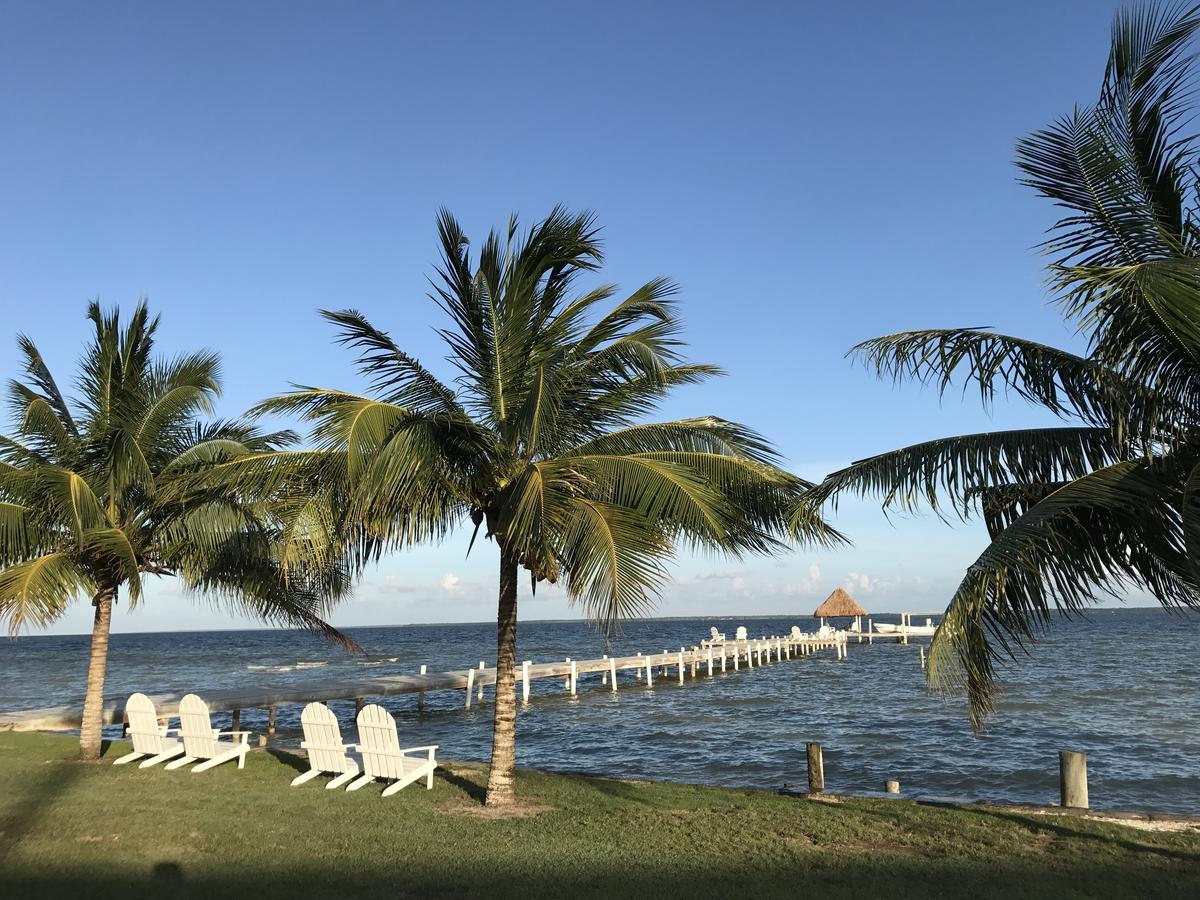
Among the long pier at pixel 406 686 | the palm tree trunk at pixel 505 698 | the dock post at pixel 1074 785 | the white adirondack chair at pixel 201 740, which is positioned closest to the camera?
the palm tree trunk at pixel 505 698

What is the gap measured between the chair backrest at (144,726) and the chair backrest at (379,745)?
14.0 ft

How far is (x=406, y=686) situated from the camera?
97.8 ft

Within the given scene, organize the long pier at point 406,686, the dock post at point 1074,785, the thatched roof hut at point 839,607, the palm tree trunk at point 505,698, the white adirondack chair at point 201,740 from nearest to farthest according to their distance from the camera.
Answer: the palm tree trunk at point 505,698
the dock post at point 1074,785
the white adirondack chair at point 201,740
the long pier at point 406,686
the thatched roof hut at point 839,607

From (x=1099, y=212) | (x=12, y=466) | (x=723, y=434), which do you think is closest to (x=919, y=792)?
(x=723, y=434)

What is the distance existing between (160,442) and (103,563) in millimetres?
1998

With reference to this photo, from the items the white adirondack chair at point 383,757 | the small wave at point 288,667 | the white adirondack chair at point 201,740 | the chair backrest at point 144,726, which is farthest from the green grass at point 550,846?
the small wave at point 288,667

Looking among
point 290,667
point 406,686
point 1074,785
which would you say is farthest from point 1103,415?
point 290,667

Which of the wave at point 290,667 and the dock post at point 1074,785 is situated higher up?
the dock post at point 1074,785

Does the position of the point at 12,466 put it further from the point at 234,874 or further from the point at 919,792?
the point at 919,792

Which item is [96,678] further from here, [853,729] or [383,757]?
[853,729]

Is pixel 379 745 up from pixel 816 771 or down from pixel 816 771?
up

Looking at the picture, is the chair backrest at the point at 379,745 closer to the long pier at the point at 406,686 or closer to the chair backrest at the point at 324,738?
the chair backrest at the point at 324,738

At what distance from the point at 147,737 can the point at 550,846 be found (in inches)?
335

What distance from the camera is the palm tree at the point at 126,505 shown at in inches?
460
